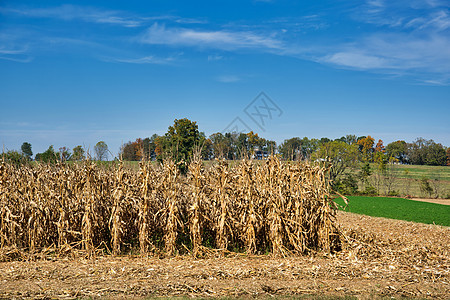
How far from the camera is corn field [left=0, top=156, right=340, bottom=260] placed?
7.46 m

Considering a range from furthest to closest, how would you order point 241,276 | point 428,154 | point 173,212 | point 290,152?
point 428,154
point 290,152
point 173,212
point 241,276

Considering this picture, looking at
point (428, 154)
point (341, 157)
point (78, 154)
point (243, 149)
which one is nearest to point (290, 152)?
point (243, 149)

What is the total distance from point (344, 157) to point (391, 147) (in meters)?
47.2

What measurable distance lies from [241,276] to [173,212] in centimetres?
212

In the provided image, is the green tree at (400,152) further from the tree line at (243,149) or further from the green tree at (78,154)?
the green tree at (78,154)

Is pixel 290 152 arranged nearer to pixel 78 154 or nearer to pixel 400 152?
pixel 78 154

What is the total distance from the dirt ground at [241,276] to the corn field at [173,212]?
436 millimetres

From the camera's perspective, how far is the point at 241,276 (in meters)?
6.09

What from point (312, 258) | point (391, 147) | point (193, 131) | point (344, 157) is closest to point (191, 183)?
point (312, 258)

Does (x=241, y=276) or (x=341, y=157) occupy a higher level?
(x=341, y=157)

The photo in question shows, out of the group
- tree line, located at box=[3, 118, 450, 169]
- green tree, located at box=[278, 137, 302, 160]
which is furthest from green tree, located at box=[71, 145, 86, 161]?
green tree, located at box=[278, 137, 302, 160]

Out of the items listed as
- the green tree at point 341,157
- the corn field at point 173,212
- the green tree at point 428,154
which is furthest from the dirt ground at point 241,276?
the green tree at point 428,154

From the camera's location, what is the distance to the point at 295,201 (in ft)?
25.2

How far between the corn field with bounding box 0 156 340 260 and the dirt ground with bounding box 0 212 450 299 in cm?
44
